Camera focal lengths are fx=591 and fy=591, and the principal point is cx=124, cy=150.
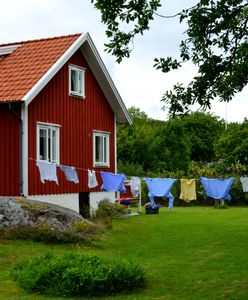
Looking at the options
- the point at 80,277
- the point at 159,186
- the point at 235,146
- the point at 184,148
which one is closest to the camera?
the point at 80,277

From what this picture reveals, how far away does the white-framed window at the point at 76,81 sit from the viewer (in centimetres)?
2375

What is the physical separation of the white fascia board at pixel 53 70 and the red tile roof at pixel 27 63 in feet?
0.54

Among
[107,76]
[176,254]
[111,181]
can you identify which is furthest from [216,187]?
[176,254]

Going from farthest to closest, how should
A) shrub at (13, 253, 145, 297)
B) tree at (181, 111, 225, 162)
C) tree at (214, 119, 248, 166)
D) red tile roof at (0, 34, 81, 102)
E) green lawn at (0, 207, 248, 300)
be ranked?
tree at (181, 111, 225, 162)
tree at (214, 119, 248, 166)
red tile roof at (0, 34, 81, 102)
green lawn at (0, 207, 248, 300)
shrub at (13, 253, 145, 297)

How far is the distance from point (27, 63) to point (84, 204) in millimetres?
6366

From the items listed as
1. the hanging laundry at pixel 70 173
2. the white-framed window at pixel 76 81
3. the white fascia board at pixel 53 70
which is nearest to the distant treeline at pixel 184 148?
the white-framed window at pixel 76 81

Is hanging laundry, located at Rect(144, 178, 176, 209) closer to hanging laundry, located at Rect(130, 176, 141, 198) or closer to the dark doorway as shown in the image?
hanging laundry, located at Rect(130, 176, 141, 198)

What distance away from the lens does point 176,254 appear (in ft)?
48.0

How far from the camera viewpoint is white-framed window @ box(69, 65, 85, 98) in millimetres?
23745

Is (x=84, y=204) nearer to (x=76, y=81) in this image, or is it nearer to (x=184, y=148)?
(x=76, y=81)

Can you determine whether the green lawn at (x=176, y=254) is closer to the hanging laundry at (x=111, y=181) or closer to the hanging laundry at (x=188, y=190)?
the hanging laundry at (x=111, y=181)

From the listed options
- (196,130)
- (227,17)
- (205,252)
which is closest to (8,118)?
(205,252)

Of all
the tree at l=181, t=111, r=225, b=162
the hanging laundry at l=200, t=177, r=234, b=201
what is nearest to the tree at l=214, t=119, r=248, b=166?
the tree at l=181, t=111, r=225, b=162

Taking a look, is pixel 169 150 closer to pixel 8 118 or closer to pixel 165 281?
pixel 8 118
